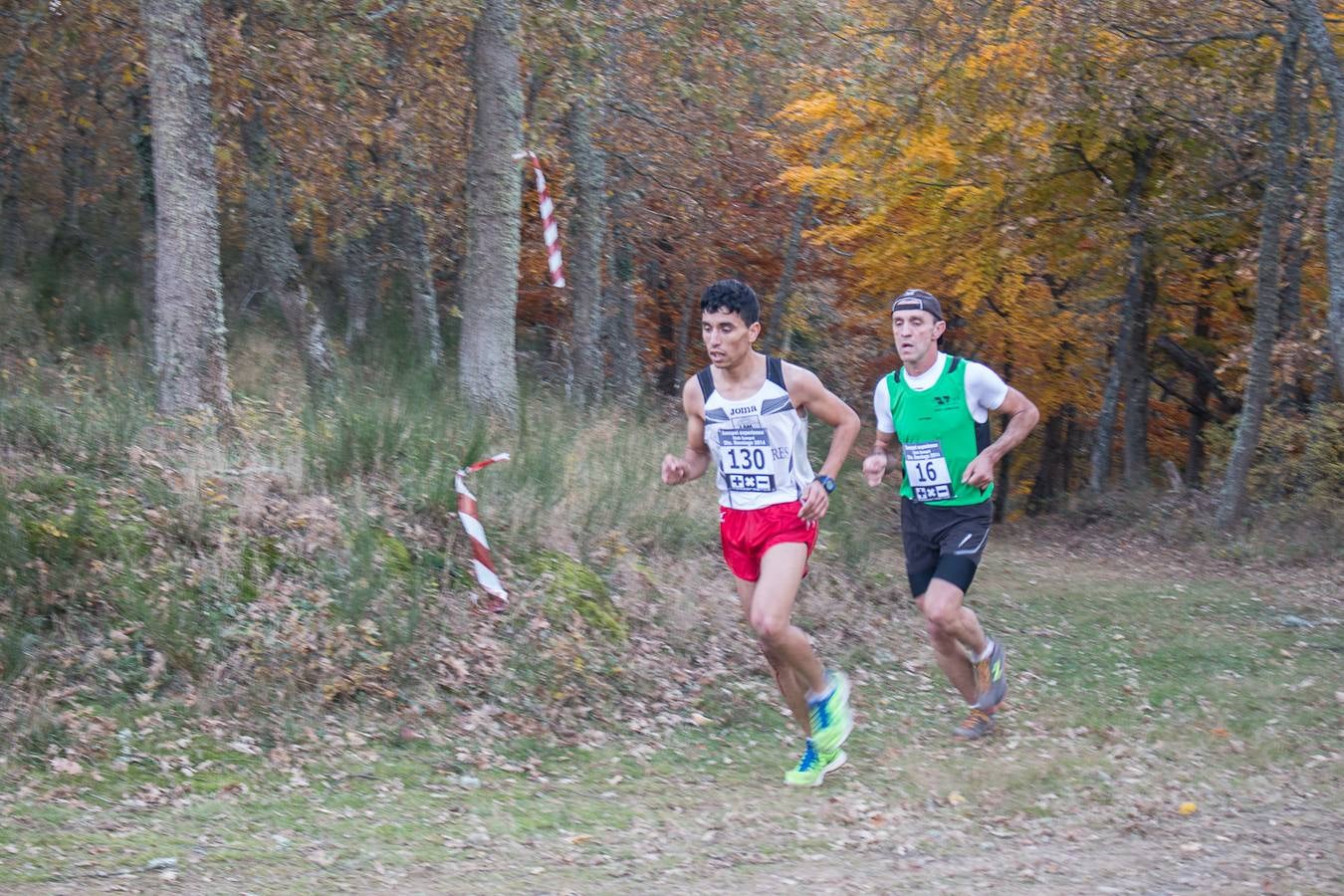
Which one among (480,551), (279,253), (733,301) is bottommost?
(480,551)

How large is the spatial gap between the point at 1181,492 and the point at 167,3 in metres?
18.6

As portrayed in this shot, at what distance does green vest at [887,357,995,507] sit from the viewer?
268 inches

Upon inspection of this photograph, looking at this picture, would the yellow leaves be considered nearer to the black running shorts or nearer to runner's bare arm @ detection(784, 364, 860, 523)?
the black running shorts

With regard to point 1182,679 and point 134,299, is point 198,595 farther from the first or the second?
point 134,299

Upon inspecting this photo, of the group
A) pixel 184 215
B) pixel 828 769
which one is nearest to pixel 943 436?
pixel 828 769

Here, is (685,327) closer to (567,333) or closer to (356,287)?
(567,333)

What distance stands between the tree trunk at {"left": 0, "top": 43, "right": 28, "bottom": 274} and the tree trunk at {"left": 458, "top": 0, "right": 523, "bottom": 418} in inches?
242

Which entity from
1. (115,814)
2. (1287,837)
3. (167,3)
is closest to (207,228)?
(167,3)

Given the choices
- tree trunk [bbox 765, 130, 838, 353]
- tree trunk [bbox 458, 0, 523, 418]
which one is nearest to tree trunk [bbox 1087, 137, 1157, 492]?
tree trunk [bbox 765, 130, 838, 353]

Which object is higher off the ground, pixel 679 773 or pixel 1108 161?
pixel 1108 161

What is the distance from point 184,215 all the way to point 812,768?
21.7 ft

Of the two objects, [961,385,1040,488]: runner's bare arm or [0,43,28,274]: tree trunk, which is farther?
[0,43,28,274]: tree trunk

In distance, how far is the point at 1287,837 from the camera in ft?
19.3

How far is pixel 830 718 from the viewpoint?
257 inches
